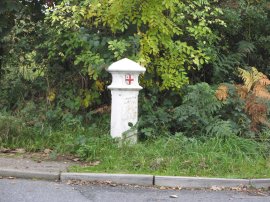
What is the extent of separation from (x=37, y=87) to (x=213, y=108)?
3.88 metres

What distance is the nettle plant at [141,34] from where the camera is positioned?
340 inches

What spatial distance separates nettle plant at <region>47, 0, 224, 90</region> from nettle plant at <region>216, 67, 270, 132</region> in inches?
30.2

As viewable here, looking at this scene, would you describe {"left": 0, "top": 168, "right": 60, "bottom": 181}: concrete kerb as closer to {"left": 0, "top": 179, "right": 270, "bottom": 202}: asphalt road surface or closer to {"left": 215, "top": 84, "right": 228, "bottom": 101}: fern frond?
{"left": 0, "top": 179, "right": 270, "bottom": 202}: asphalt road surface

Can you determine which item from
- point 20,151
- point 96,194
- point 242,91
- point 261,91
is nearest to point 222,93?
point 242,91

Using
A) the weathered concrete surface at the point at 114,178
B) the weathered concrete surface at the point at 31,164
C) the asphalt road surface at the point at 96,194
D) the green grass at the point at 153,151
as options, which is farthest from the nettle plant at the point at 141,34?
the asphalt road surface at the point at 96,194

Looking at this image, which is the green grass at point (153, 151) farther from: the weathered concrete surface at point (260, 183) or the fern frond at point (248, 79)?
the fern frond at point (248, 79)

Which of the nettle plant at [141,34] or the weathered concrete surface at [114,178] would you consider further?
the nettle plant at [141,34]

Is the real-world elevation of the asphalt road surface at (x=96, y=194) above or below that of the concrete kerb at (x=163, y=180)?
below

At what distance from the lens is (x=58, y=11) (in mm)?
9148

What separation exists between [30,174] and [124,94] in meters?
1.99

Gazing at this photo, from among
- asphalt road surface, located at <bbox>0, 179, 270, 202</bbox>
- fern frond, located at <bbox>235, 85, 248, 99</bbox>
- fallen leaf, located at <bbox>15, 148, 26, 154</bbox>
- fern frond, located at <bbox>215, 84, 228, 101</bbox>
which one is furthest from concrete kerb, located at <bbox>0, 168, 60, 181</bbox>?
fern frond, located at <bbox>235, 85, 248, 99</bbox>

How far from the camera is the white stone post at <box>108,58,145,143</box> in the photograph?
7801 mm

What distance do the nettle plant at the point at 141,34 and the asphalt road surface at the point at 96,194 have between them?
270 centimetres

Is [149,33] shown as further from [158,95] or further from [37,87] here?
[37,87]
